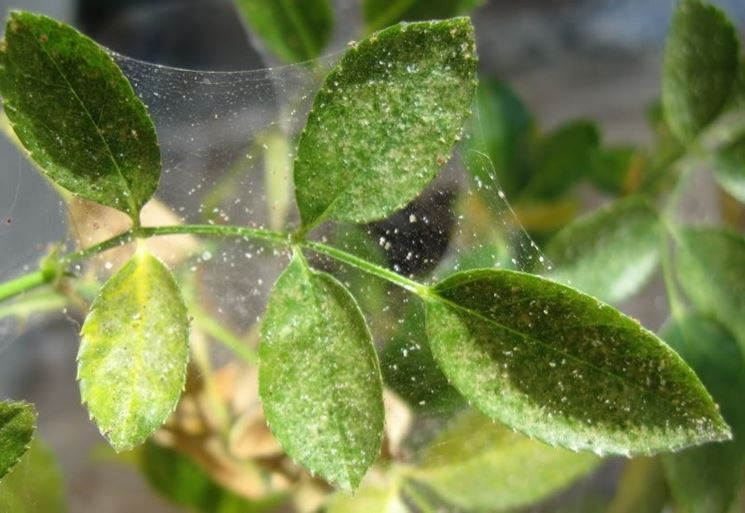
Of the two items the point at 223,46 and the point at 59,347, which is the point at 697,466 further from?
the point at 59,347

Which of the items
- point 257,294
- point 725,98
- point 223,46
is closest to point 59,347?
point 223,46

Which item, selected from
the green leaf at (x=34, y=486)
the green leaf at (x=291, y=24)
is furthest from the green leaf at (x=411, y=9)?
the green leaf at (x=34, y=486)

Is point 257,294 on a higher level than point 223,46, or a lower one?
higher

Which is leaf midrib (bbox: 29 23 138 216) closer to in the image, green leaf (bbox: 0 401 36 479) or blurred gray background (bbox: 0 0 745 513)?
green leaf (bbox: 0 401 36 479)

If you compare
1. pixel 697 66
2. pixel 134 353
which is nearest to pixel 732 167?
pixel 697 66

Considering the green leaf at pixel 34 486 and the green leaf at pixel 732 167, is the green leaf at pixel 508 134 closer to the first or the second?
the green leaf at pixel 732 167

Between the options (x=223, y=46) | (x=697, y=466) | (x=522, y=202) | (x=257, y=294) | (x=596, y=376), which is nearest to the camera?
(x=596, y=376)
